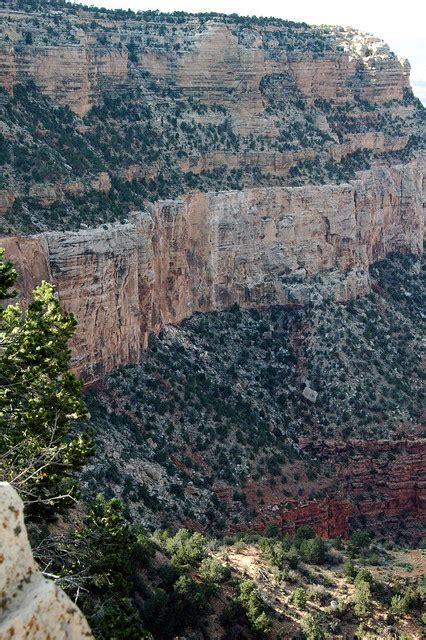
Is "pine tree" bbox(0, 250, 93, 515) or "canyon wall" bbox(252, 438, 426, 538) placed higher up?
"pine tree" bbox(0, 250, 93, 515)

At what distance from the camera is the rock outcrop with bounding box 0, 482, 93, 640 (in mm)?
12805

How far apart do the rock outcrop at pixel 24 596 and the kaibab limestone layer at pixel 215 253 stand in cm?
2904

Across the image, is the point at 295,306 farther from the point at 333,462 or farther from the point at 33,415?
the point at 33,415

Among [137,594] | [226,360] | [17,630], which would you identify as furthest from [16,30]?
[17,630]

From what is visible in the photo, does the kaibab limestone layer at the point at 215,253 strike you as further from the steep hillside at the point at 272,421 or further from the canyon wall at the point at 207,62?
the canyon wall at the point at 207,62

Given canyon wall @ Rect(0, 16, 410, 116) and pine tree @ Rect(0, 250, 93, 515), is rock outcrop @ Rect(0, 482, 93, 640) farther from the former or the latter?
canyon wall @ Rect(0, 16, 410, 116)

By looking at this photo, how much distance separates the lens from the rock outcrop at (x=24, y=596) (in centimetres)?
1280

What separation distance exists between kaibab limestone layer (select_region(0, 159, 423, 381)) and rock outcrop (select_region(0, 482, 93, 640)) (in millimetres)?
29041

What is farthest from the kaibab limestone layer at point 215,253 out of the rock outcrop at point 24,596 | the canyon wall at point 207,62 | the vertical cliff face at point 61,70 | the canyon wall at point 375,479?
the rock outcrop at point 24,596

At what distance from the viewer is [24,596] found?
43.1 ft

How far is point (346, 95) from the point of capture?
7450 cm

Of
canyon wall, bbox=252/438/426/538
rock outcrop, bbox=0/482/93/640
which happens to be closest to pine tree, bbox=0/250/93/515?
rock outcrop, bbox=0/482/93/640

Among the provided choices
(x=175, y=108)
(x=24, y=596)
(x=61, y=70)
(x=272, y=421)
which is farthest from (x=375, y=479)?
(x=24, y=596)

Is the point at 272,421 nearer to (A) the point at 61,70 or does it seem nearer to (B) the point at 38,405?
(A) the point at 61,70
